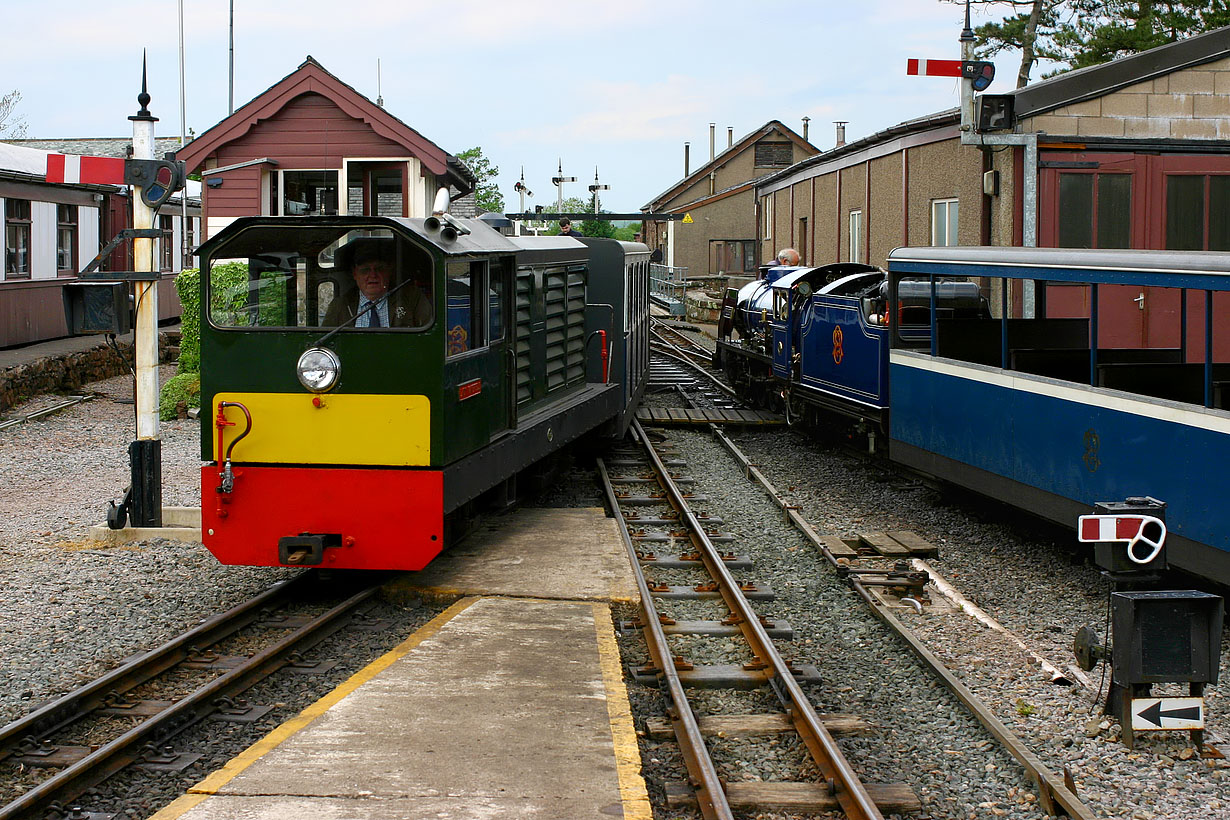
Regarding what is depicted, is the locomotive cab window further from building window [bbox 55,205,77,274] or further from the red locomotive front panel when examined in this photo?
building window [bbox 55,205,77,274]

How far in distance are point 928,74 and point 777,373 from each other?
4.24m

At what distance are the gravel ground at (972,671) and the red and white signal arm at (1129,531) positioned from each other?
838 mm

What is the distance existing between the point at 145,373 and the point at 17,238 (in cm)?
1325

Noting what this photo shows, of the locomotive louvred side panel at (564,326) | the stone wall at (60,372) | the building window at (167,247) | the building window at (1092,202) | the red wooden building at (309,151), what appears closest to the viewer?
the locomotive louvred side panel at (564,326)

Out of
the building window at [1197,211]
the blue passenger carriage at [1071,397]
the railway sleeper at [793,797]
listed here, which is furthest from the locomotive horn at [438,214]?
the building window at [1197,211]

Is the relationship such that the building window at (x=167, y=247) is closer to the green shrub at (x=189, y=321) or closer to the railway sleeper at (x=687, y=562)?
the green shrub at (x=189, y=321)

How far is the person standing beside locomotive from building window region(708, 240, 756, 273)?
1842 inches

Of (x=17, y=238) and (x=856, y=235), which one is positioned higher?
(x=856, y=235)

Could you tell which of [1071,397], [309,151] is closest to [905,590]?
[1071,397]

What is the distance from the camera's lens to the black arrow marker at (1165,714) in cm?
568

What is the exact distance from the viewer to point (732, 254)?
178 ft

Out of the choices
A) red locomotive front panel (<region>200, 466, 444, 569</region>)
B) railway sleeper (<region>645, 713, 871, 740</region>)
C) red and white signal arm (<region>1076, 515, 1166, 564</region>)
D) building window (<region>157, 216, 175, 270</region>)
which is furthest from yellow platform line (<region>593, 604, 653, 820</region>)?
building window (<region>157, 216, 175, 270</region>)

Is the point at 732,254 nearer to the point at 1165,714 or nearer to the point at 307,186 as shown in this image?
the point at 307,186

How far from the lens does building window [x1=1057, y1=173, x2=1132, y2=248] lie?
16.0m
